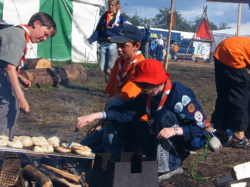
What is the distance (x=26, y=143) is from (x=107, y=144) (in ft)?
2.66

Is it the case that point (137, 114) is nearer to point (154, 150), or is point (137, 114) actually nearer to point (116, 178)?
point (154, 150)

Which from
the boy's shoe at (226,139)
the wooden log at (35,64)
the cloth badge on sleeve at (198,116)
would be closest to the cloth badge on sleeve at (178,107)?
the cloth badge on sleeve at (198,116)

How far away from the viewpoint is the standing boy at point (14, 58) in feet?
10.7

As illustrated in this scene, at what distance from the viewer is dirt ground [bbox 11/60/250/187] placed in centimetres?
364

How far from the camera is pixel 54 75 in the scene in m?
8.72

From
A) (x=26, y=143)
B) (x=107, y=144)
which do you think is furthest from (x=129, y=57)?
(x=26, y=143)

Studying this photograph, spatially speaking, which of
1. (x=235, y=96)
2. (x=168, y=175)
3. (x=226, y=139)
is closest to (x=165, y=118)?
(x=168, y=175)

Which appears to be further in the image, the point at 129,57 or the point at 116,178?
the point at 129,57

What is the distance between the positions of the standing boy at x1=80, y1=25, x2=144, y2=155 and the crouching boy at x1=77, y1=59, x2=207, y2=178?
15 centimetres

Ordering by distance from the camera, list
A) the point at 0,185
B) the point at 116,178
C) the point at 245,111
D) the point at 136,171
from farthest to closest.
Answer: the point at 245,111 → the point at 0,185 → the point at 136,171 → the point at 116,178

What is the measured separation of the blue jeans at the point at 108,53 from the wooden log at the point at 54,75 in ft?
5.92

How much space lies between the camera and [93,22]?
47.7 ft

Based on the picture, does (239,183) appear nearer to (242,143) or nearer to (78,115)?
(242,143)

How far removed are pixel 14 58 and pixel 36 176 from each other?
1150mm
